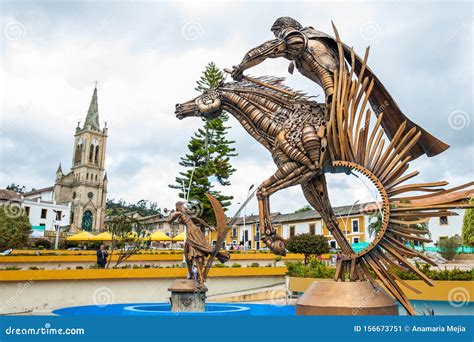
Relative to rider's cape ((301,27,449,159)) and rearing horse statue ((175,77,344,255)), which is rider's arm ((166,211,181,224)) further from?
rider's cape ((301,27,449,159))

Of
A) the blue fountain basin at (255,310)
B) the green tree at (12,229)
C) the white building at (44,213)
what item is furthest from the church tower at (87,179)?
the blue fountain basin at (255,310)

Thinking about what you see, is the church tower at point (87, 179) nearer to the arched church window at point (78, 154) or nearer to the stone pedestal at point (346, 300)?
the arched church window at point (78, 154)

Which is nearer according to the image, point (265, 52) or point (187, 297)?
point (265, 52)

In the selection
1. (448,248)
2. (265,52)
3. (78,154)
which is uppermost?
(78,154)

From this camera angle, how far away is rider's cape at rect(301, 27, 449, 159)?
5.60m

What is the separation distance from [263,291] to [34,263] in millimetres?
10363

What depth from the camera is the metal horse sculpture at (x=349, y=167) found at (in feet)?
16.6

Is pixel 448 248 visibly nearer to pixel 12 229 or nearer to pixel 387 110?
pixel 387 110

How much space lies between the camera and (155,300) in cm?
1270

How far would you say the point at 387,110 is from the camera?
5.71m

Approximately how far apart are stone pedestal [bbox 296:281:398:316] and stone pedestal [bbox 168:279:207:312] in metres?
5.00

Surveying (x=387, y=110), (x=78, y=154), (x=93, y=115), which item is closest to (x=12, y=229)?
(x=387, y=110)

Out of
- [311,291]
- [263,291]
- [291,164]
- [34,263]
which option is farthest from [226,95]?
[34,263]

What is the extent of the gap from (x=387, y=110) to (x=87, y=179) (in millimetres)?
55264
